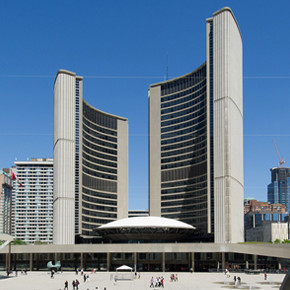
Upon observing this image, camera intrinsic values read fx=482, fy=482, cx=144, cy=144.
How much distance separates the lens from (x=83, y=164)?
156875 mm

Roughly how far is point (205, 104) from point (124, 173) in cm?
5623

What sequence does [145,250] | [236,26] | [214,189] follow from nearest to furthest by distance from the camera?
[145,250] → [214,189] → [236,26]

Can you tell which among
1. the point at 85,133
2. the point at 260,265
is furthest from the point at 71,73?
the point at 260,265

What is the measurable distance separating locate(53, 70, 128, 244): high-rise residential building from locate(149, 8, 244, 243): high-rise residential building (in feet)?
56.2

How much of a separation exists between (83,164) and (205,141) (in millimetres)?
41581

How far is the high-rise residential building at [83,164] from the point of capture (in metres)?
139

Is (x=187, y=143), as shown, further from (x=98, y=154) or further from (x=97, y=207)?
(x=97, y=207)

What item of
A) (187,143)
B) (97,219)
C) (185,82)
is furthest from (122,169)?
(185,82)

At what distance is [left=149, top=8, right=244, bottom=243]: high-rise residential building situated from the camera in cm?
12800

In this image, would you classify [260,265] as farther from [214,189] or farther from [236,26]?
[236,26]

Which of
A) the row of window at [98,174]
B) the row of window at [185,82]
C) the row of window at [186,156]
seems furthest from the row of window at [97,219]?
the row of window at [185,82]

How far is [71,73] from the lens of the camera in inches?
5630

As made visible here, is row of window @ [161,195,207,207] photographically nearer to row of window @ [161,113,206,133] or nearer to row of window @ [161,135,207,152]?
row of window @ [161,135,207,152]

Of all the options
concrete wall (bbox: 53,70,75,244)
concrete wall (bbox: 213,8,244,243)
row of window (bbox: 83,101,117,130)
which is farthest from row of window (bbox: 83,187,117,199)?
concrete wall (bbox: 213,8,244,243)
